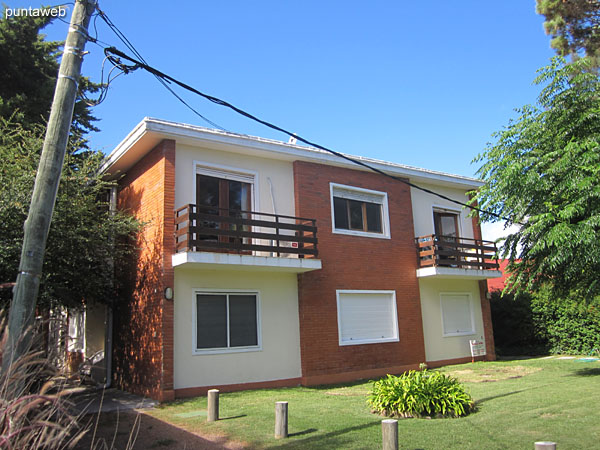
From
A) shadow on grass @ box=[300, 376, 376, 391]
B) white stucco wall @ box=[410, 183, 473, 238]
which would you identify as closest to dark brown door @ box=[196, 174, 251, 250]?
shadow on grass @ box=[300, 376, 376, 391]

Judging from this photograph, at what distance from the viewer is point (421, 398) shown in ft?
→ 27.7

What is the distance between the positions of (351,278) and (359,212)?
2.25 meters

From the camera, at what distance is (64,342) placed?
4352 mm

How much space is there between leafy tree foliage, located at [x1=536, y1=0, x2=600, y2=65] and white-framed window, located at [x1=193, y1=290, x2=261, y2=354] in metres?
12.5

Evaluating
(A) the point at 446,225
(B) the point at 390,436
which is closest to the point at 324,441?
(B) the point at 390,436

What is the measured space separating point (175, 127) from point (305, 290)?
5.56 metres

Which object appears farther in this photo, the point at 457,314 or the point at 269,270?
the point at 457,314

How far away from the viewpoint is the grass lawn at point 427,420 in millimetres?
6788

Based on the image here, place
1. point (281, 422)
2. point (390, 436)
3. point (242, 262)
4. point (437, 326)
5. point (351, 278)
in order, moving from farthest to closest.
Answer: point (437, 326) → point (351, 278) → point (242, 262) → point (281, 422) → point (390, 436)

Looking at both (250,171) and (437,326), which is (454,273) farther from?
(250,171)

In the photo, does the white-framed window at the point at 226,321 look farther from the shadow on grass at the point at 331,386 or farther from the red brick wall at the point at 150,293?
the shadow on grass at the point at 331,386

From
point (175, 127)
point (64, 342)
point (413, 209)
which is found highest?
point (175, 127)

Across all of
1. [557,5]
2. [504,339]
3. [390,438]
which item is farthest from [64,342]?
[504,339]

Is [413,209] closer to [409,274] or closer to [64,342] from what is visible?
[409,274]
